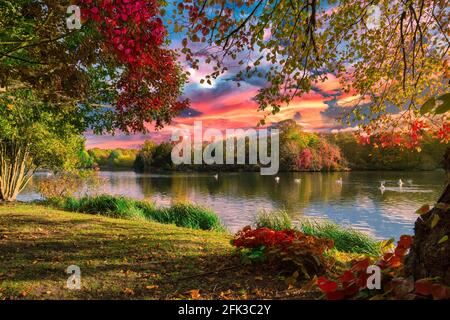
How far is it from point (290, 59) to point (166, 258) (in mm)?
4020

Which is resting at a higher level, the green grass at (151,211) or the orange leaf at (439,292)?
the orange leaf at (439,292)

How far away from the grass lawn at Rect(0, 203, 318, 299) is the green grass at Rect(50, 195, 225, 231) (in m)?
5.40

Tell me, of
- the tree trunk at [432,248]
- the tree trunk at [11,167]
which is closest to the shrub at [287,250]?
the tree trunk at [432,248]

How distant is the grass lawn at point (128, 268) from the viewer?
4.77 metres

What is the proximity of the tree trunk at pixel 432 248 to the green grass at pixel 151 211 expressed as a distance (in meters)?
10.4

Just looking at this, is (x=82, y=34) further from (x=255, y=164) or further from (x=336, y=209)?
(x=255, y=164)

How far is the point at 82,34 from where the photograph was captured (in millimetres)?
6781

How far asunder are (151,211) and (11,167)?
8512 millimetres

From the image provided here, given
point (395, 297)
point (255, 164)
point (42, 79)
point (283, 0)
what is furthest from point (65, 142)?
point (255, 164)

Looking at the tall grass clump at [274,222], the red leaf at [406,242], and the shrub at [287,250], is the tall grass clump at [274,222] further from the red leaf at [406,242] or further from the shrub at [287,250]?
the red leaf at [406,242]

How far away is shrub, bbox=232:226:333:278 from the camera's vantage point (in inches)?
217

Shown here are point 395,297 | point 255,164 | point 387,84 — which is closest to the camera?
point 395,297

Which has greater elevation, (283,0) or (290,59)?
(283,0)

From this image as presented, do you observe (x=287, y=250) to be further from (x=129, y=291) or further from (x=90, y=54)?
(x=90, y=54)
